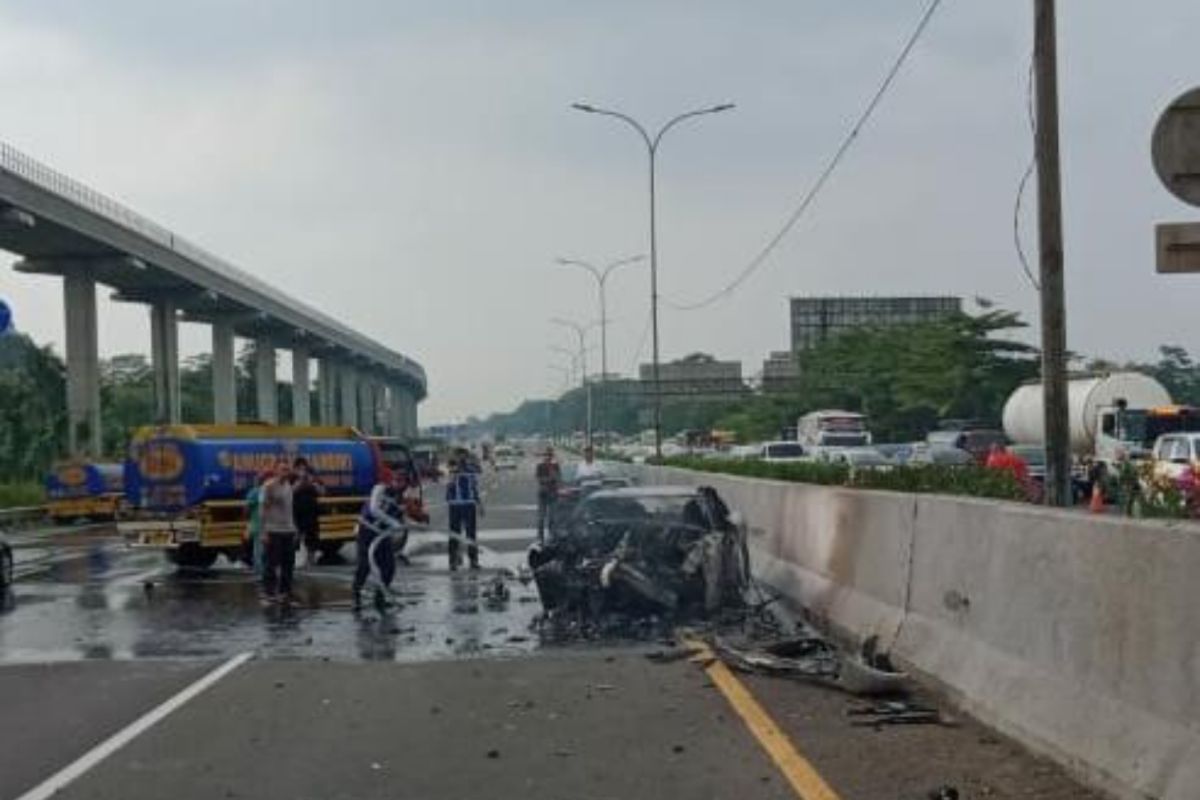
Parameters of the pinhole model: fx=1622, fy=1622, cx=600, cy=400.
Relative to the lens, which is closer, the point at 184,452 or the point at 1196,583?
the point at 1196,583

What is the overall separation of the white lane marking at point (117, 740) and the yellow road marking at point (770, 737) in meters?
3.65

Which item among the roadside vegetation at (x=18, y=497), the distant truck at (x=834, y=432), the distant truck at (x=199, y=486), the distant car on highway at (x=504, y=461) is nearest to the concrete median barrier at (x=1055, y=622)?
the distant truck at (x=199, y=486)

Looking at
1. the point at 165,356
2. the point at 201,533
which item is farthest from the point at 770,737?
the point at 165,356

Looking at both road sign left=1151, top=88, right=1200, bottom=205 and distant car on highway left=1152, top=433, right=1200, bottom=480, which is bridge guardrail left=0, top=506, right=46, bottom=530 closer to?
distant car on highway left=1152, top=433, right=1200, bottom=480

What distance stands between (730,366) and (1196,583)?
129761 mm

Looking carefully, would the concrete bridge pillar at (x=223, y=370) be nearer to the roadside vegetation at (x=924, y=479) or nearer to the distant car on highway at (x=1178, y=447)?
the distant car on highway at (x=1178, y=447)

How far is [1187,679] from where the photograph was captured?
6703 millimetres

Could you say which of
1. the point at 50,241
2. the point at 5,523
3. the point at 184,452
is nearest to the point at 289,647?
the point at 184,452

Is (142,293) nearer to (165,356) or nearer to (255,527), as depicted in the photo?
(165,356)

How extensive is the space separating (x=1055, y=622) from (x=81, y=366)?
216 feet

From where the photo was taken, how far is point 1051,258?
41.1 ft

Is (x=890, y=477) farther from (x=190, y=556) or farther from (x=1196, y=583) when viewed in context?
→ (x=190, y=556)

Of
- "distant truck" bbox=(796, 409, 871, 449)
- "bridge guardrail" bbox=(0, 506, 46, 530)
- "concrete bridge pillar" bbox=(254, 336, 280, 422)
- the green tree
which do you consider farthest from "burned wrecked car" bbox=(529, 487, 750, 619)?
"concrete bridge pillar" bbox=(254, 336, 280, 422)

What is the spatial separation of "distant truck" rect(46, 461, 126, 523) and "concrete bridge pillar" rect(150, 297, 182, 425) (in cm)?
3150
